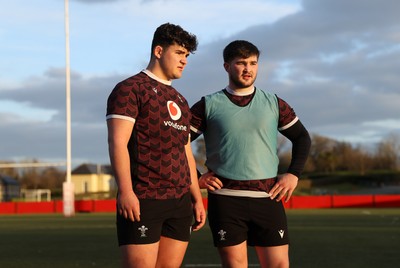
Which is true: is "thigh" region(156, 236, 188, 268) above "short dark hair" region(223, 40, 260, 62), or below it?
below

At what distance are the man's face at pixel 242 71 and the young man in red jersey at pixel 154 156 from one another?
2.26 ft

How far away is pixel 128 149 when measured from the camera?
4508 millimetres

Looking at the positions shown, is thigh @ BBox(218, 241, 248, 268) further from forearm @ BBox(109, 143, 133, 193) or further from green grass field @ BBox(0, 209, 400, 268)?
green grass field @ BBox(0, 209, 400, 268)

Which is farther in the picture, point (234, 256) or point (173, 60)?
point (234, 256)

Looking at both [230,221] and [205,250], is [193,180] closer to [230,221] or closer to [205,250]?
[230,221]

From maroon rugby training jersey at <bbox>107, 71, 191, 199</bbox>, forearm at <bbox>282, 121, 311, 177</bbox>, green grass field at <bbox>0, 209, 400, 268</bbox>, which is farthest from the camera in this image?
green grass field at <bbox>0, 209, 400, 268</bbox>

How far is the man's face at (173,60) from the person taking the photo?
4605mm

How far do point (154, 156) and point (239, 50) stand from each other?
1190 millimetres

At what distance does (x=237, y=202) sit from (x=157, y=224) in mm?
986

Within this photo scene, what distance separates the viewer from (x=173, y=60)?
4.61m

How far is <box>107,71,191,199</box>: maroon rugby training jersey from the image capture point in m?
4.45

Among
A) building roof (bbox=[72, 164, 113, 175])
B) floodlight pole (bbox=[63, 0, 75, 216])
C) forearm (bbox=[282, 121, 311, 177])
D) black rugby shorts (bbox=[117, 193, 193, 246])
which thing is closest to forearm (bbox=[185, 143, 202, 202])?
black rugby shorts (bbox=[117, 193, 193, 246])

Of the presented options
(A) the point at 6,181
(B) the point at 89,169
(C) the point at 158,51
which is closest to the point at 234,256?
(C) the point at 158,51

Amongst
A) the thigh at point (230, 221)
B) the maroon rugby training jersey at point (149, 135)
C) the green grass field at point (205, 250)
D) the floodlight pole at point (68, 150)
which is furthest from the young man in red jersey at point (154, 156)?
the floodlight pole at point (68, 150)
